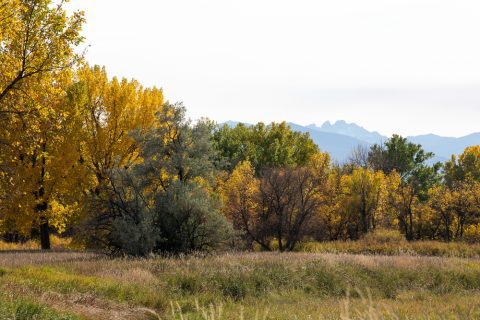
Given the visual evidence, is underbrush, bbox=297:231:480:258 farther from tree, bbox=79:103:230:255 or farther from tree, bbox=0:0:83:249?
tree, bbox=0:0:83:249

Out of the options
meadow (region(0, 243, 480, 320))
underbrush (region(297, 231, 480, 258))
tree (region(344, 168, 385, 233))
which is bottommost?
underbrush (region(297, 231, 480, 258))

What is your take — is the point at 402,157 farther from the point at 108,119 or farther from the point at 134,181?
the point at 134,181

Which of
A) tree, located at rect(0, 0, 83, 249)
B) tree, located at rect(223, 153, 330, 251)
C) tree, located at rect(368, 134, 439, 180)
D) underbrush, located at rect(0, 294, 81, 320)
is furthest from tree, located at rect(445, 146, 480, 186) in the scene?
underbrush, located at rect(0, 294, 81, 320)

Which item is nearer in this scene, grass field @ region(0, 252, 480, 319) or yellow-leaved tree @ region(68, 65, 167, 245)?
grass field @ region(0, 252, 480, 319)

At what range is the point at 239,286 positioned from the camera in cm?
1655

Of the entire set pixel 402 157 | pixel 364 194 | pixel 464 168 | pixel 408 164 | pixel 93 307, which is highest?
pixel 402 157

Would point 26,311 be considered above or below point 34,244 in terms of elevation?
above

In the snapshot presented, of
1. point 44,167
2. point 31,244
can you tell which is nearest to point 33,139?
point 44,167

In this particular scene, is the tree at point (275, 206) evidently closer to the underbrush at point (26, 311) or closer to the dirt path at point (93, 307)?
the dirt path at point (93, 307)

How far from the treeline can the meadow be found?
11.2 ft

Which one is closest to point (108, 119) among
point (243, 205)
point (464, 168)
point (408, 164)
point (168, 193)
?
point (168, 193)

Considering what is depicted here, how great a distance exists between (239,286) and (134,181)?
30.3 ft

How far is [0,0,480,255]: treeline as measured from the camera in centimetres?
1419

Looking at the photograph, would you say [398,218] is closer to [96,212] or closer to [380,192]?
[380,192]
